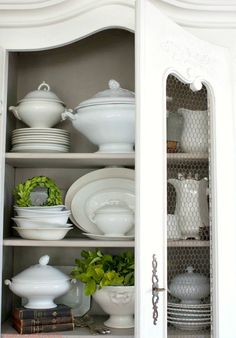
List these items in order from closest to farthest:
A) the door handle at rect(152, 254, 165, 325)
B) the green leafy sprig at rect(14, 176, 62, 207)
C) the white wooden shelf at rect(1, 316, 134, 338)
A: the door handle at rect(152, 254, 165, 325) → the white wooden shelf at rect(1, 316, 134, 338) → the green leafy sprig at rect(14, 176, 62, 207)

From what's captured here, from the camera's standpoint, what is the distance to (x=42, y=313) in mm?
1717

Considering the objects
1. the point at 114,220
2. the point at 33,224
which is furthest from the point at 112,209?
the point at 33,224

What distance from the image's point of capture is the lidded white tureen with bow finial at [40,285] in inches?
67.2

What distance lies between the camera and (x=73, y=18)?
1733 mm

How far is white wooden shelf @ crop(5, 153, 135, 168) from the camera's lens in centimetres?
172

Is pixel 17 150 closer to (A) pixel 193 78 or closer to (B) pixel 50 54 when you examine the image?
(B) pixel 50 54

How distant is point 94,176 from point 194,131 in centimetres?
46

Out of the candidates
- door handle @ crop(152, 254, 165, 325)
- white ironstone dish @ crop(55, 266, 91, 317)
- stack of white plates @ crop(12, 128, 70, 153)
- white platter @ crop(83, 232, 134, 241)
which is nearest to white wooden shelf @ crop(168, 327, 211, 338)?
door handle @ crop(152, 254, 165, 325)

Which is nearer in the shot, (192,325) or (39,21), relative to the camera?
(192,325)

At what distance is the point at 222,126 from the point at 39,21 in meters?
0.72

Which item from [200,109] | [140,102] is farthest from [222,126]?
[140,102]

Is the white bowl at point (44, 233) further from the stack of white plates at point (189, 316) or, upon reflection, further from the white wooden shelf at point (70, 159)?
the stack of white plates at point (189, 316)

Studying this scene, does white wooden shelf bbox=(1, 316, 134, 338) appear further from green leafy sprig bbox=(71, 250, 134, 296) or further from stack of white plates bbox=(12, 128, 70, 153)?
stack of white plates bbox=(12, 128, 70, 153)

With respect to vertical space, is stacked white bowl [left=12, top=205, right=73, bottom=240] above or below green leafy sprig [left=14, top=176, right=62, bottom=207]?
below
